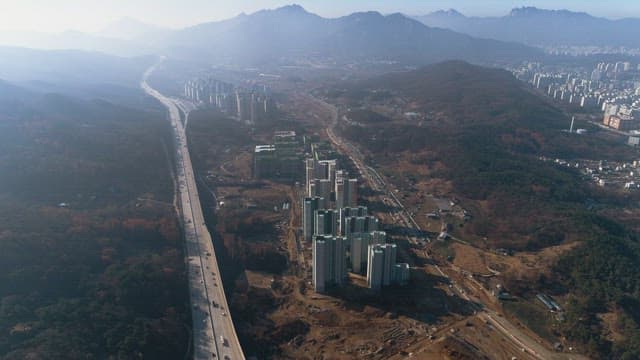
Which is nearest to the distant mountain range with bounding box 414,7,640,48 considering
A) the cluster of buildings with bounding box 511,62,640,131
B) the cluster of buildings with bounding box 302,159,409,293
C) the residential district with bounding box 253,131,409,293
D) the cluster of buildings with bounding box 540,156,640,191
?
the cluster of buildings with bounding box 511,62,640,131

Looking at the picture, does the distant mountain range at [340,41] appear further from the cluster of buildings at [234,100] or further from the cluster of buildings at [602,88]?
the cluster of buildings at [234,100]

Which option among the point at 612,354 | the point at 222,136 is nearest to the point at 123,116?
the point at 222,136

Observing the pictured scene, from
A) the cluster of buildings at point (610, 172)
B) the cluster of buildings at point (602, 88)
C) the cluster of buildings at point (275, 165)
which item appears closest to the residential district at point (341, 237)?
the cluster of buildings at point (275, 165)

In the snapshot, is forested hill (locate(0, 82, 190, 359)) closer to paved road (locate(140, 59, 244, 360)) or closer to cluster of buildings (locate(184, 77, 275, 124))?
paved road (locate(140, 59, 244, 360))

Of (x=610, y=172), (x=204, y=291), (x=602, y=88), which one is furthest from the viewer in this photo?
(x=602, y=88)

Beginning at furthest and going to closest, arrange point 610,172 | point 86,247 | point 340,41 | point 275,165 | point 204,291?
point 340,41
point 610,172
point 275,165
point 86,247
point 204,291

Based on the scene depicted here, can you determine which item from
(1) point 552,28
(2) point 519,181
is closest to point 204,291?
(2) point 519,181

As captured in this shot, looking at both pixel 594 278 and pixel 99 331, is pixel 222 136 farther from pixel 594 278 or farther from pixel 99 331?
pixel 594 278

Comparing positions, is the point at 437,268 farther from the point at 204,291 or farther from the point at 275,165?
the point at 275,165

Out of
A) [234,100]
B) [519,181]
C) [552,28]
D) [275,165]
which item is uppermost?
[552,28]
